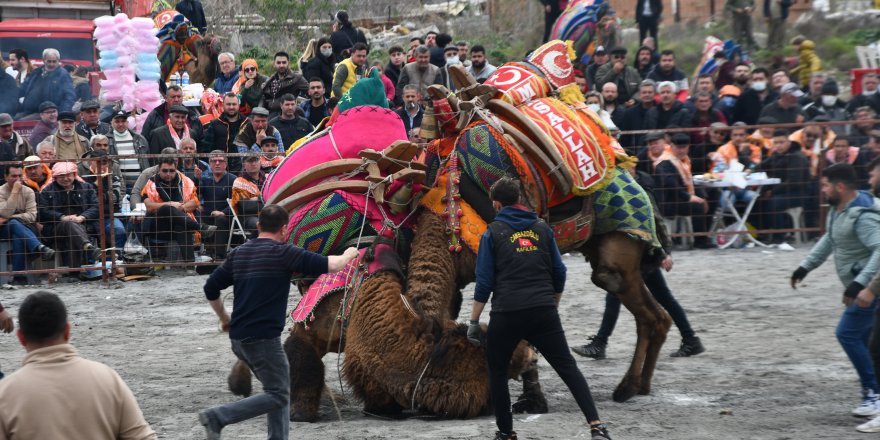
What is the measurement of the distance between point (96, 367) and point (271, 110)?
11.2 meters

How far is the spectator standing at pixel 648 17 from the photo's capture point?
19.9m

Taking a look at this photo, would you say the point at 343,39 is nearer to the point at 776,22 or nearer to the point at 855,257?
the point at 776,22

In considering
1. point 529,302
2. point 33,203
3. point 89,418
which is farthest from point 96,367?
point 33,203

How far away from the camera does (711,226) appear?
13625mm

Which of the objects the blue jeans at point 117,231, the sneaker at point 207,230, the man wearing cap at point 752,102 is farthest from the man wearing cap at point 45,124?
the man wearing cap at point 752,102

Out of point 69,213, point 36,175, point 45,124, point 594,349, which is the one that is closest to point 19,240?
point 69,213

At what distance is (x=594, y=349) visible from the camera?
878 cm

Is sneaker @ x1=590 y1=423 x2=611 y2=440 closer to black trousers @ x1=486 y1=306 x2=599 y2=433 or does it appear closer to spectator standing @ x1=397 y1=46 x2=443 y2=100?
black trousers @ x1=486 y1=306 x2=599 y2=433

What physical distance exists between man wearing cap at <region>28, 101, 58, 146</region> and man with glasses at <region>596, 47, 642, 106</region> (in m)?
7.18

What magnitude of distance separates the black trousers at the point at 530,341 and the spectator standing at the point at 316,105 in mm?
8794

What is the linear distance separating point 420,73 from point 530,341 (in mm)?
9690

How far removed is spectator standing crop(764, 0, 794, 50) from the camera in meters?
21.6

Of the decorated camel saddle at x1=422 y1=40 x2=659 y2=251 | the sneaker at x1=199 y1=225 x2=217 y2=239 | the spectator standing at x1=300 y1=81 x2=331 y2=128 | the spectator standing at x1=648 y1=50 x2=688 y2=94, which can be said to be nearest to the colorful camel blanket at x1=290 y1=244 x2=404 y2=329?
the decorated camel saddle at x1=422 y1=40 x2=659 y2=251

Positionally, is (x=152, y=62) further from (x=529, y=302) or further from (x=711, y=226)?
(x=529, y=302)
